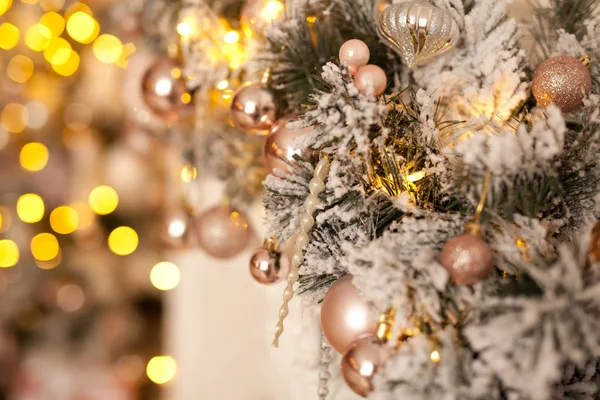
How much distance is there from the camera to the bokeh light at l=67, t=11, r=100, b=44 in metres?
1.28

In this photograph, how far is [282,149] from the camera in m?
0.53

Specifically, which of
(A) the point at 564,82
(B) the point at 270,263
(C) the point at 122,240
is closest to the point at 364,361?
(B) the point at 270,263

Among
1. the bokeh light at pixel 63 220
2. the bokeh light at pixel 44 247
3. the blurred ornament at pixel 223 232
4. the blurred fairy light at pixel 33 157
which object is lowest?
the bokeh light at pixel 44 247

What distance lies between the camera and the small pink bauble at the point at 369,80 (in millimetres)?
431

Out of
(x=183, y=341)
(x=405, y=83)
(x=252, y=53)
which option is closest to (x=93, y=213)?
(x=183, y=341)

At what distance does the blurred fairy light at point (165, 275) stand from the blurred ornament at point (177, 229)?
56cm

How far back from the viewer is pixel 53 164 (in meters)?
1.39

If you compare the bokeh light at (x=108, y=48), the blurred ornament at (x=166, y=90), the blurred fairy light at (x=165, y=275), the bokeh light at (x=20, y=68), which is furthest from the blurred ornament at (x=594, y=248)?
the bokeh light at (x=20, y=68)

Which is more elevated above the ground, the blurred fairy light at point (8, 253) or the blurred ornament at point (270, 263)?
the blurred ornament at point (270, 263)

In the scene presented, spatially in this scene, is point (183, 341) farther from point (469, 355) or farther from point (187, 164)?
point (469, 355)

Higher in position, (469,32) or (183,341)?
(469,32)

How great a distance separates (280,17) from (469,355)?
37 cm

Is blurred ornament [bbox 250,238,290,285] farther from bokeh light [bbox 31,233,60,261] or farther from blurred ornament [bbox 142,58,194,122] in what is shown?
bokeh light [bbox 31,233,60,261]

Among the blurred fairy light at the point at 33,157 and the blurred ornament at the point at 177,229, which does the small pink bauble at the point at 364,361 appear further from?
the blurred fairy light at the point at 33,157
